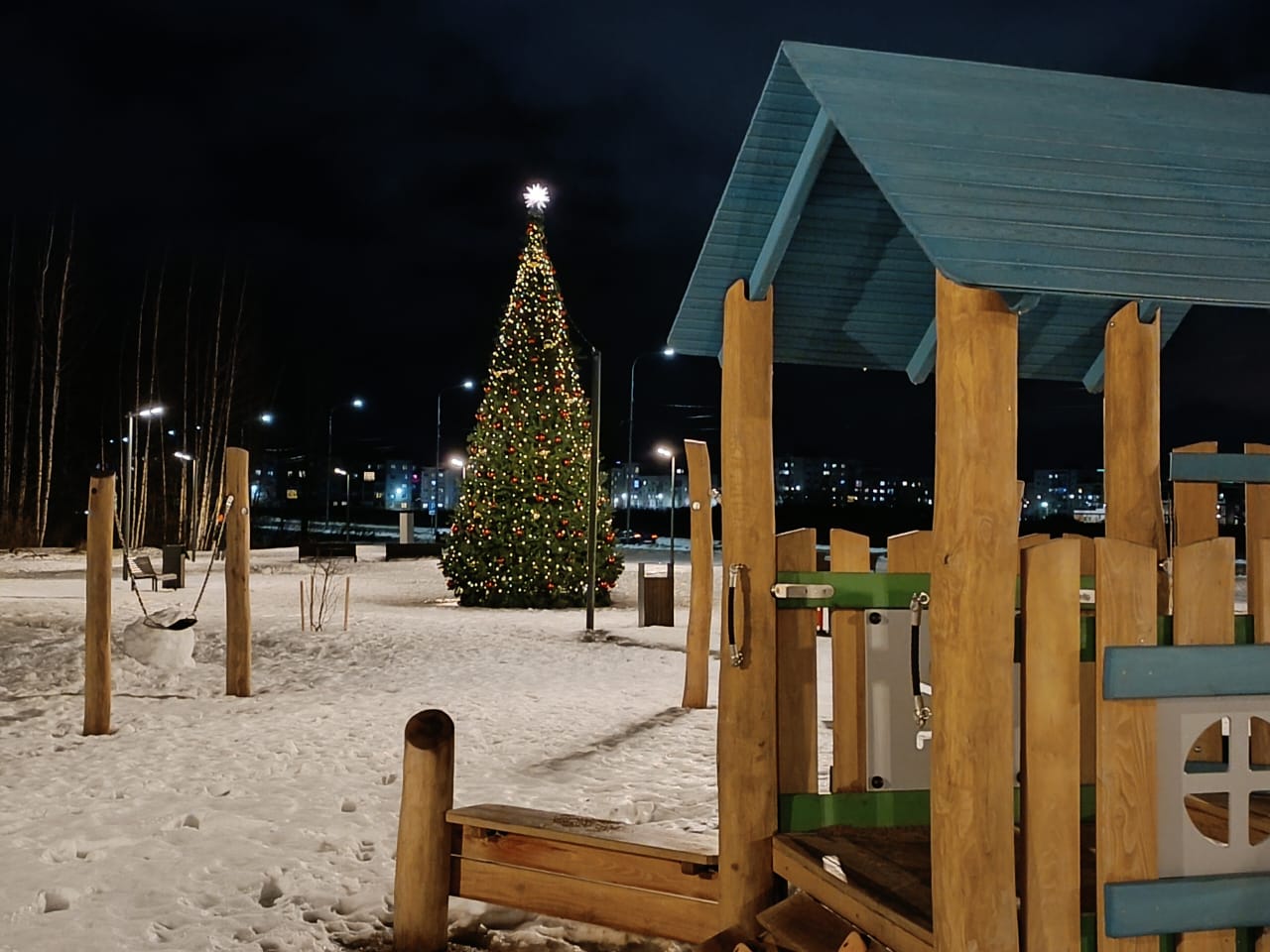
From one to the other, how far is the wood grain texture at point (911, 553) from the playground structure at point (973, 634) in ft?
0.06

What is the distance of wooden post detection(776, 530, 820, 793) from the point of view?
4055mm

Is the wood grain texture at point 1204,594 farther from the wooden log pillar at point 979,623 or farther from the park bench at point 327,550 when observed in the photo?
the park bench at point 327,550

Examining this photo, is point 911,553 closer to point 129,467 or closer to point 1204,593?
point 1204,593

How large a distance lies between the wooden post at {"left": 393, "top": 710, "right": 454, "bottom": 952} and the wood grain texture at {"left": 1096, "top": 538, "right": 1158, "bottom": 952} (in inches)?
104

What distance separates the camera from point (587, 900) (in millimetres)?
4328

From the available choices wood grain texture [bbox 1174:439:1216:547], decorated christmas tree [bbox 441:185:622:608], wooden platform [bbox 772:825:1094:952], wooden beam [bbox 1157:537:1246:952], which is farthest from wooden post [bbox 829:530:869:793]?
decorated christmas tree [bbox 441:185:622:608]

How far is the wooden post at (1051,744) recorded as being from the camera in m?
2.75

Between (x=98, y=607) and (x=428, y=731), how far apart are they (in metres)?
5.54

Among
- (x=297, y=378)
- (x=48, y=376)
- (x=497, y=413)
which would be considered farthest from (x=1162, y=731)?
(x=297, y=378)

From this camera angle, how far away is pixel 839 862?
357 centimetres

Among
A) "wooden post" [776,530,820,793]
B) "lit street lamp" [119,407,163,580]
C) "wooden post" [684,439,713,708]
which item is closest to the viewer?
"wooden post" [776,530,820,793]

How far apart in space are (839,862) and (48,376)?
1545 inches

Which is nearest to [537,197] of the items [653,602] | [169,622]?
[653,602]

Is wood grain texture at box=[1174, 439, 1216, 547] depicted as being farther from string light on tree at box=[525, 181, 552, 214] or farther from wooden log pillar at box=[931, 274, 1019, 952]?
string light on tree at box=[525, 181, 552, 214]
